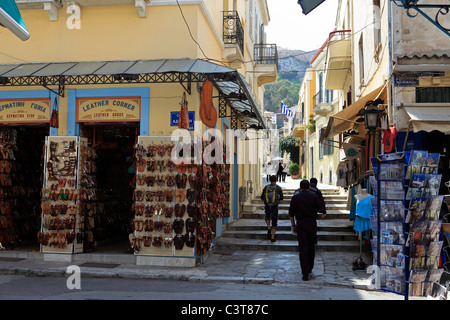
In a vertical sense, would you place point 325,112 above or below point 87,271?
above

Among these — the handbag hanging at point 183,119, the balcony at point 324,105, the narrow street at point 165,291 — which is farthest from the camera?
the balcony at point 324,105

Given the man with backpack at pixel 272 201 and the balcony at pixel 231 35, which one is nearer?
the man with backpack at pixel 272 201

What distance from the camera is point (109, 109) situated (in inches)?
399

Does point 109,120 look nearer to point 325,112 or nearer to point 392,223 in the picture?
point 392,223

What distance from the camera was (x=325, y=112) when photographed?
77.8ft

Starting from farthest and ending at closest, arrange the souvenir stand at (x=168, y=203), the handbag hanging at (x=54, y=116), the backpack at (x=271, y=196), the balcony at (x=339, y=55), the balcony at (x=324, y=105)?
the balcony at (x=324, y=105) < the balcony at (x=339, y=55) < the backpack at (x=271, y=196) < the handbag hanging at (x=54, y=116) < the souvenir stand at (x=168, y=203)

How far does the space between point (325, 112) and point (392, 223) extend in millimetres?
17852

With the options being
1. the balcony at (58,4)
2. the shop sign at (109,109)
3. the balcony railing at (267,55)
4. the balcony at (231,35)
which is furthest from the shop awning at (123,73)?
the balcony railing at (267,55)

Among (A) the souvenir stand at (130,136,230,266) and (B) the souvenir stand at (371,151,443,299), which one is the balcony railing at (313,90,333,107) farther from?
(B) the souvenir stand at (371,151,443,299)

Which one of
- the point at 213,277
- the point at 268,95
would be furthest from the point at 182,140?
the point at 268,95

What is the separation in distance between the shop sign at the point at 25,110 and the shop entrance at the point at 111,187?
1.06 m

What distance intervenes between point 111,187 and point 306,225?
6.77 meters

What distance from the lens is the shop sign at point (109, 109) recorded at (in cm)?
1005

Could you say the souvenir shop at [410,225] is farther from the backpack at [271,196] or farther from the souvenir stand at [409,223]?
the backpack at [271,196]
